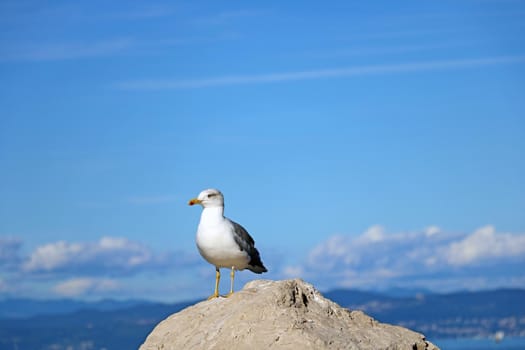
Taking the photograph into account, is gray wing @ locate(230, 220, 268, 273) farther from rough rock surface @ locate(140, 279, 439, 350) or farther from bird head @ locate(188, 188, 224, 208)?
rough rock surface @ locate(140, 279, 439, 350)

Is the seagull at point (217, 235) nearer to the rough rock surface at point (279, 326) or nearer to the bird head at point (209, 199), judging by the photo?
the bird head at point (209, 199)

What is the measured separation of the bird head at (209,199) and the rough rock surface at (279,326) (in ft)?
9.55

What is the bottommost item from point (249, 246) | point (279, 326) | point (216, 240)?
point (279, 326)

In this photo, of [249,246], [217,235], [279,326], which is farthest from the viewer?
[249,246]

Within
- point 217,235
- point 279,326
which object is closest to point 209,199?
point 217,235

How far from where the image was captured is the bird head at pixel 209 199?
20.9m

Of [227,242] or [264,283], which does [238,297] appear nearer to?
[264,283]

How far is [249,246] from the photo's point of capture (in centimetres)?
2180

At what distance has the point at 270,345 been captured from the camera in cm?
1600

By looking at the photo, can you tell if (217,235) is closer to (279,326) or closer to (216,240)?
(216,240)

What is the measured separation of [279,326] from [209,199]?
5187 millimetres

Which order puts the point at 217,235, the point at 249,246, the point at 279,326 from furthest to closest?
1. the point at 249,246
2. the point at 217,235
3. the point at 279,326

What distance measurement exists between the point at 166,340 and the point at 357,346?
11.2ft

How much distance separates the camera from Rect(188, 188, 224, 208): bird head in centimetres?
2092
